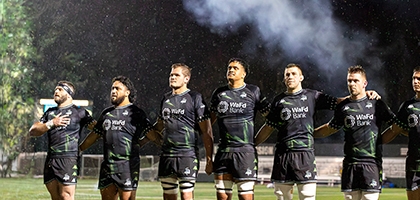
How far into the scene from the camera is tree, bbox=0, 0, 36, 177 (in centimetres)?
3102

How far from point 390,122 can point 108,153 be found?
373 cm

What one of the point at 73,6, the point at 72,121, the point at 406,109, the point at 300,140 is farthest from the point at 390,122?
the point at 73,6

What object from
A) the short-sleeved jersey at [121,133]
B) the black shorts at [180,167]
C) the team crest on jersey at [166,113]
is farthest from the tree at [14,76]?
the black shorts at [180,167]

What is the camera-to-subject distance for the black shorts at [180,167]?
9.00 m

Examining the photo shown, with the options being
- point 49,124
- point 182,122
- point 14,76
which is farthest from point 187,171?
point 14,76

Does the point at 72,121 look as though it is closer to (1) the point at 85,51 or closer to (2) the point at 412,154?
(2) the point at 412,154

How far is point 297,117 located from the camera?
8.81 m

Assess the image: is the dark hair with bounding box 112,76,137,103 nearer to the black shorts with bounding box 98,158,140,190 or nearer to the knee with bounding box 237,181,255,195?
the black shorts with bounding box 98,158,140,190

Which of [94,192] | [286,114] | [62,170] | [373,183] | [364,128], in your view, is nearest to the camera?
[373,183]

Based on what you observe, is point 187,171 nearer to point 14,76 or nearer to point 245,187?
point 245,187

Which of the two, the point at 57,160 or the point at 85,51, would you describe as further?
the point at 85,51

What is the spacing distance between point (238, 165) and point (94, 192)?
649 inches

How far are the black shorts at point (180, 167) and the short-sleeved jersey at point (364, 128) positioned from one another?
198cm

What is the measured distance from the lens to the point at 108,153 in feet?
30.7
